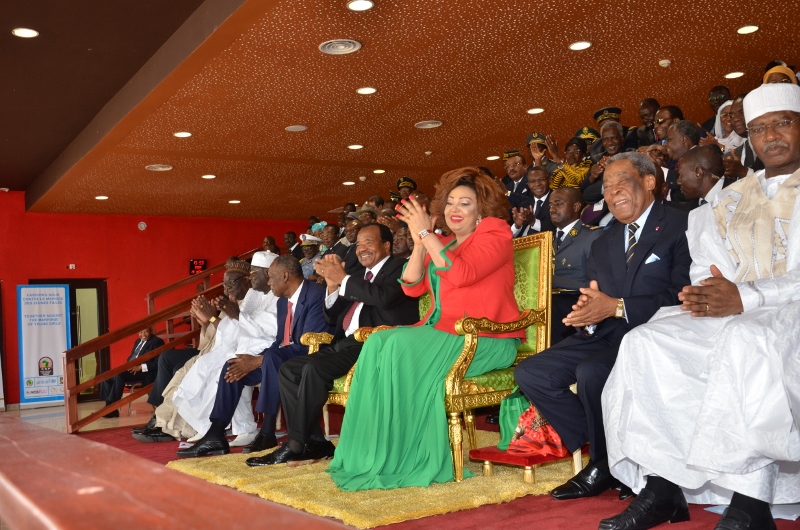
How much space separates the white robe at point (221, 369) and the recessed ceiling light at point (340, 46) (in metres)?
1.97

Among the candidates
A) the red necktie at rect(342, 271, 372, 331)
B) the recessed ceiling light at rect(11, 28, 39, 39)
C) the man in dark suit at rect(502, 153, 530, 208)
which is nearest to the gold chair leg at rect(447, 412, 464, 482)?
the red necktie at rect(342, 271, 372, 331)

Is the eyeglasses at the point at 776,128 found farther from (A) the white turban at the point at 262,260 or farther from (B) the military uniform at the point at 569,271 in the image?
(A) the white turban at the point at 262,260

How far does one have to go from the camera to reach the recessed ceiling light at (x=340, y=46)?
5.54m

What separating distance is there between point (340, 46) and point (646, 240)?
3.20m

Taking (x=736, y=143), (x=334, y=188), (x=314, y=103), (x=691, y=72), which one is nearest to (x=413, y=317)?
(x=736, y=143)

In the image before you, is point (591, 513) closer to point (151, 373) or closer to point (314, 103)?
point (314, 103)

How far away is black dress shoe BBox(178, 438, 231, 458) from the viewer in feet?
17.2

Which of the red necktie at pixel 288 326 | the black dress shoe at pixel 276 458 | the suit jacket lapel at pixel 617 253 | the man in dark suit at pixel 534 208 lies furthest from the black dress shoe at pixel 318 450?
the man in dark suit at pixel 534 208

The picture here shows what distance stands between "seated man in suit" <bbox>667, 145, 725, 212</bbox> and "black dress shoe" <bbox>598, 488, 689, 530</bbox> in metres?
2.00

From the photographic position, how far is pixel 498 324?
3689mm

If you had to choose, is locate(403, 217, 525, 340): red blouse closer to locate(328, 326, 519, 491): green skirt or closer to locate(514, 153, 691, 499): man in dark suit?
locate(328, 326, 519, 491): green skirt

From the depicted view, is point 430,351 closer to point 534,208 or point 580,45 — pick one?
point 534,208

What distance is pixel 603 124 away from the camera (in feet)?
20.1

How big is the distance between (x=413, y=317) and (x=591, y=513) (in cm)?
192
